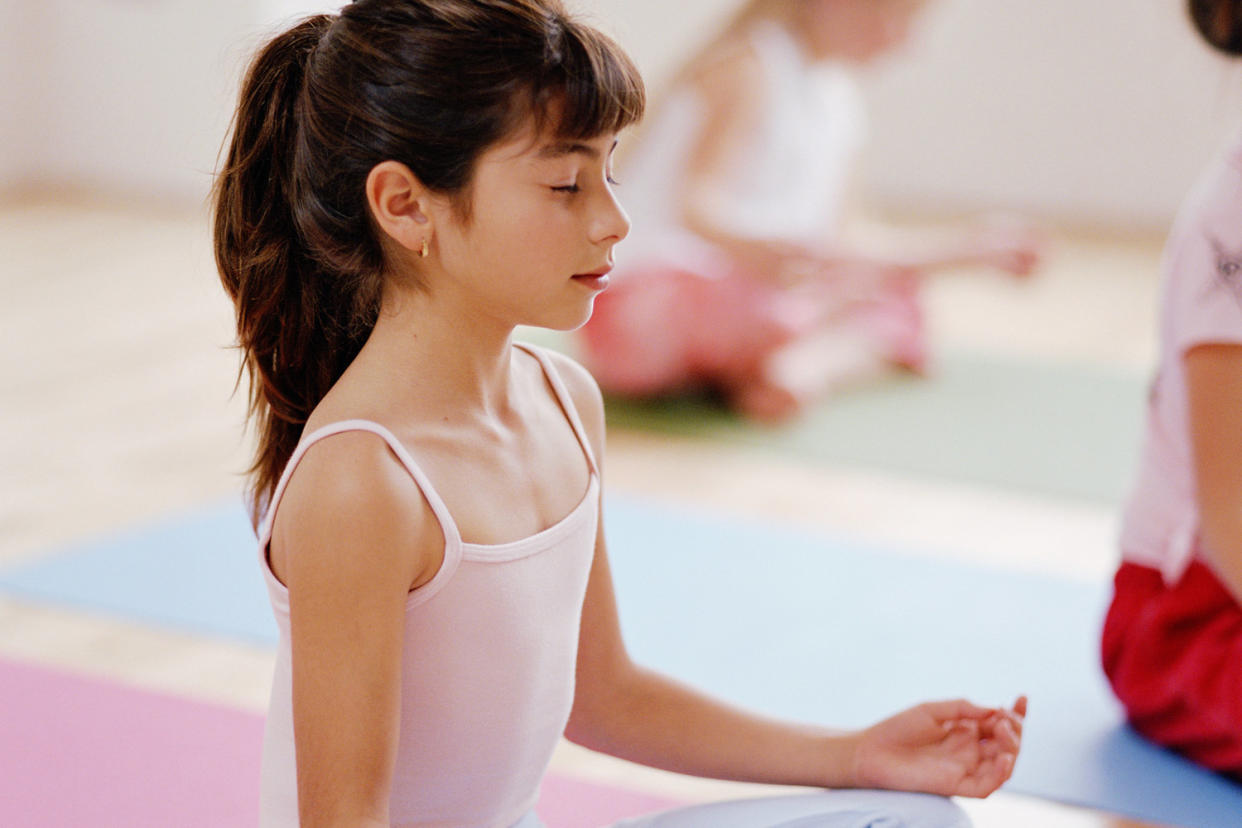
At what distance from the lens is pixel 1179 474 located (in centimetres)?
142

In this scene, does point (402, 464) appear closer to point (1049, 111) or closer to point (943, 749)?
point (943, 749)

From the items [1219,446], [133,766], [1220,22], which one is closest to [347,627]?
[133,766]

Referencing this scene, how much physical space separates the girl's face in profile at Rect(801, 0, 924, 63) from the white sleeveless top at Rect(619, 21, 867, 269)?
5cm

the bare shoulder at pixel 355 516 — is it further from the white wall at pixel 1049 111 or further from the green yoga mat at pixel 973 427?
the white wall at pixel 1049 111

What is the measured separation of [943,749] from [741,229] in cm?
178

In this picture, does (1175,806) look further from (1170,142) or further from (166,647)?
(1170,142)

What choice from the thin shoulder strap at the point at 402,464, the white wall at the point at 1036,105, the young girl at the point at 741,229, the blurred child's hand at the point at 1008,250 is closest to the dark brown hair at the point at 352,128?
the thin shoulder strap at the point at 402,464

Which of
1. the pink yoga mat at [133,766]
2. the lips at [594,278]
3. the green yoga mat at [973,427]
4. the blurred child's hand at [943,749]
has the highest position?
the lips at [594,278]

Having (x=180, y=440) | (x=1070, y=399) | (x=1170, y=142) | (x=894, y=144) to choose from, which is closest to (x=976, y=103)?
(x=894, y=144)

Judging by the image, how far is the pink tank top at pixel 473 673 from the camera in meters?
0.85

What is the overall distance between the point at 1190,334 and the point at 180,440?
1.71 m

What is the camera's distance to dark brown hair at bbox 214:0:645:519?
2.68 feet

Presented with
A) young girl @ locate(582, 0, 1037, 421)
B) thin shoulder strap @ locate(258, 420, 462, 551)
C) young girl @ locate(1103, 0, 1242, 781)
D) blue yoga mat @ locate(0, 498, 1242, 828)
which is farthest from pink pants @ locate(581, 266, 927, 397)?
thin shoulder strap @ locate(258, 420, 462, 551)

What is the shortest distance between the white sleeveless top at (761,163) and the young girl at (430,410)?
1.79 metres
